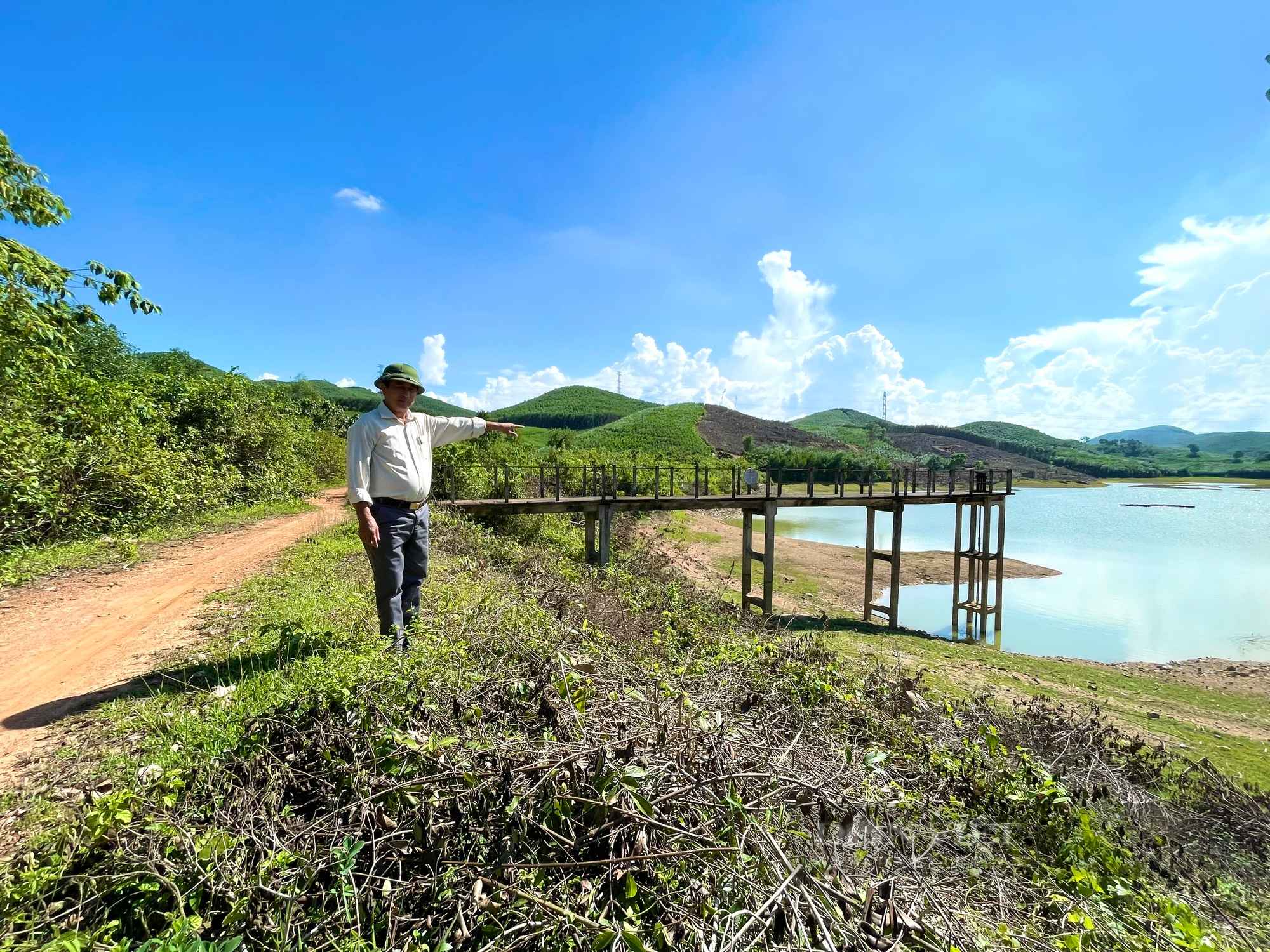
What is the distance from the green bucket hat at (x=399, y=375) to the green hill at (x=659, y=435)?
40.3 m

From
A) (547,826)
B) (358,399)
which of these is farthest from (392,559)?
(358,399)

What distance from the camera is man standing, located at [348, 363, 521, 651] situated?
367 centimetres

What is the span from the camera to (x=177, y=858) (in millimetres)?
1946

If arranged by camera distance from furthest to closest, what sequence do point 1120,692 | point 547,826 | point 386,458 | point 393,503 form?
point 1120,692 < point 393,503 < point 386,458 < point 547,826

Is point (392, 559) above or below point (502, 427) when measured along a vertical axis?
below

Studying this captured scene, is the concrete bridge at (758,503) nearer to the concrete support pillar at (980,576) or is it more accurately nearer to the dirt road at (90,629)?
the concrete support pillar at (980,576)

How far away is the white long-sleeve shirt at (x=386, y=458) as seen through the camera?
3.67 m

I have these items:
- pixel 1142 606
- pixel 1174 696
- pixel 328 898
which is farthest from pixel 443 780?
pixel 1142 606

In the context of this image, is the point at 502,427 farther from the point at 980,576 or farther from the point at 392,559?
the point at 980,576

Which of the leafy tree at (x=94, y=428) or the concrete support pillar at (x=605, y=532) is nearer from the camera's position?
the leafy tree at (x=94, y=428)

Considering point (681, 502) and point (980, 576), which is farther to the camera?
point (980, 576)

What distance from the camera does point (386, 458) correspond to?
148 inches

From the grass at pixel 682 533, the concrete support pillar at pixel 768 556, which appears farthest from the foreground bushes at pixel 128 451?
the grass at pixel 682 533

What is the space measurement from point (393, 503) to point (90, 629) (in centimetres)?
352
